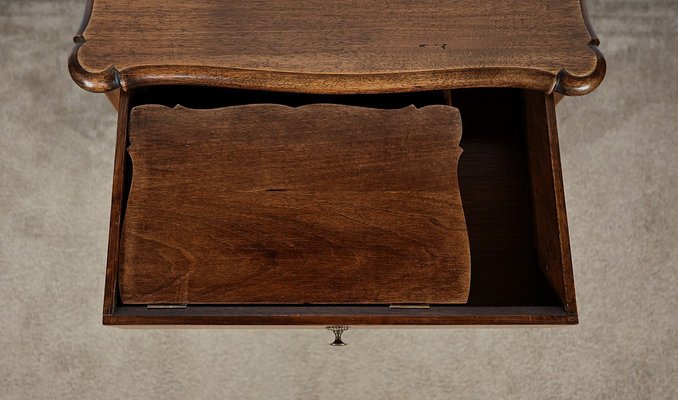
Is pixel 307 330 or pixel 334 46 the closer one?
pixel 334 46

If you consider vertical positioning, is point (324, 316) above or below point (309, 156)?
below

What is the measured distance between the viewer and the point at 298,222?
2.30ft

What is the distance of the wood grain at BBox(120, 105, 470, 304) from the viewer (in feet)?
2.26

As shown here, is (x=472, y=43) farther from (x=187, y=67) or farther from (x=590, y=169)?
(x=590, y=169)

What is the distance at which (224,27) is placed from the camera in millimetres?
704

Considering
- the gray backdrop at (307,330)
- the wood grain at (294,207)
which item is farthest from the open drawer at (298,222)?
the gray backdrop at (307,330)

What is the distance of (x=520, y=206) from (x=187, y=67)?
1.50 ft

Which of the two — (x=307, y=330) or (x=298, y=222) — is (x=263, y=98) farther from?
(x=307, y=330)

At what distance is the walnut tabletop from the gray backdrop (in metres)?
0.40

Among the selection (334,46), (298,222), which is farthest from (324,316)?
(334,46)

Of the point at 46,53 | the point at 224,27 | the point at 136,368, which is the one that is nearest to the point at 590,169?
the point at 224,27

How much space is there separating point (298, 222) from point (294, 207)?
0.05 feet

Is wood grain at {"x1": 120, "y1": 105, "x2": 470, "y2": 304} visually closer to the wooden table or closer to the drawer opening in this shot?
the wooden table

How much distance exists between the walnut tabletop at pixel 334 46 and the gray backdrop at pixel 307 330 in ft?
1.31
